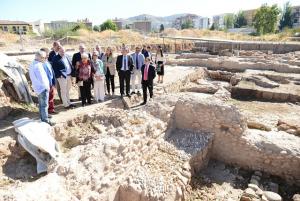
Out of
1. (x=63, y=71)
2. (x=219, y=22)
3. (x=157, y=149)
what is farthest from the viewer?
(x=219, y=22)

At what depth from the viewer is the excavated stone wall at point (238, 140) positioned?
285 inches

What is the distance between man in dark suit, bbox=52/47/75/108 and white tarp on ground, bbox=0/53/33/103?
0.99m

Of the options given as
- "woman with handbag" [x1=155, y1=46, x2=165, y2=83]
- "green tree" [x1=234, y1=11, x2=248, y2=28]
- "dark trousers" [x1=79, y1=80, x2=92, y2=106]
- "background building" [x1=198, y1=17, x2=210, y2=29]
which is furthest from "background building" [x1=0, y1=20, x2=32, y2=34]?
"background building" [x1=198, y1=17, x2=210, y2=29]

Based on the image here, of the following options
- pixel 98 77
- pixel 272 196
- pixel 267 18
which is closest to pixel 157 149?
pixel 272 196

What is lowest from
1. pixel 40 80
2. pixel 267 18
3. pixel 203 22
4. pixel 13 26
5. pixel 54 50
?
pixel 40 80

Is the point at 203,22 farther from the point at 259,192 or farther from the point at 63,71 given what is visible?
the point at 259,192

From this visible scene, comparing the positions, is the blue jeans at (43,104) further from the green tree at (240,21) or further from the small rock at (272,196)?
the green tree at (240,21)

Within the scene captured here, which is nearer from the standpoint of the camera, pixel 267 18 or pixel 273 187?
pixel 273 187

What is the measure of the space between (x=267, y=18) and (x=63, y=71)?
51.8m

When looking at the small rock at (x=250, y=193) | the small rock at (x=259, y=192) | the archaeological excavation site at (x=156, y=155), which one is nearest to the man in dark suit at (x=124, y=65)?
the archaeological excavation site at (x=156, y=155)

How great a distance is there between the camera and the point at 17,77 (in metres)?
8.07

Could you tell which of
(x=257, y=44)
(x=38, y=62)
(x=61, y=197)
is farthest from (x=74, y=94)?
(x=257, y=44)

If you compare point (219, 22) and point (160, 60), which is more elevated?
point (219, 22)

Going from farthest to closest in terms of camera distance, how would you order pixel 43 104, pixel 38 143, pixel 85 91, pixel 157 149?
pixel 85 91
pixel 157 149
pixel 43 104
pixel 38 143
